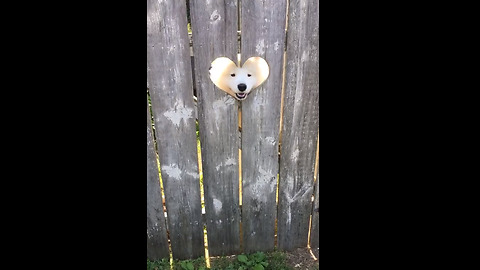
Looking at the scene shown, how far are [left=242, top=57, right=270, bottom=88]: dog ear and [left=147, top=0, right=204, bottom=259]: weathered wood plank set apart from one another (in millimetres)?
292

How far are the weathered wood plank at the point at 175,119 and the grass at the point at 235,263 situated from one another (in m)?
0.06

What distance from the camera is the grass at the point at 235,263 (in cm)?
269

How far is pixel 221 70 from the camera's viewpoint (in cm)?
210

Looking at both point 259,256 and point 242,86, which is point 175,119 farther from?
point 259,256

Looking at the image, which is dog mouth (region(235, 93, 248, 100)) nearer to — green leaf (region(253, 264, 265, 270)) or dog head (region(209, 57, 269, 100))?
dog head (region(209, 57, 269, 100))

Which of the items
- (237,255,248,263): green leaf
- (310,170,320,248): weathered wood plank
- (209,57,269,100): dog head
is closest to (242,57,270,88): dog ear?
(209,57,269,100): dog head

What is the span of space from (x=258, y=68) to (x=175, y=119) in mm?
510

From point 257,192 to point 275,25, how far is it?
3.23 feet

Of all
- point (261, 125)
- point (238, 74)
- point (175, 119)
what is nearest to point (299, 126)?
point (261, 125)

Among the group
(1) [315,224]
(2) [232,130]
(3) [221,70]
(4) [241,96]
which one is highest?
(3) [221,70]

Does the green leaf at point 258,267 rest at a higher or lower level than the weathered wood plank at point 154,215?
lower

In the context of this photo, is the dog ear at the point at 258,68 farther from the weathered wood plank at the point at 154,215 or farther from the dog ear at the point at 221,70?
the weathered wood plank at the point at 154,215

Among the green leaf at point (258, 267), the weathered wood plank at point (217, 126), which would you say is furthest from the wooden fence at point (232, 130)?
the green leaf at point (258, 267)

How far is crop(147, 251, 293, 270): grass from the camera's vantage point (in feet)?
8.82
